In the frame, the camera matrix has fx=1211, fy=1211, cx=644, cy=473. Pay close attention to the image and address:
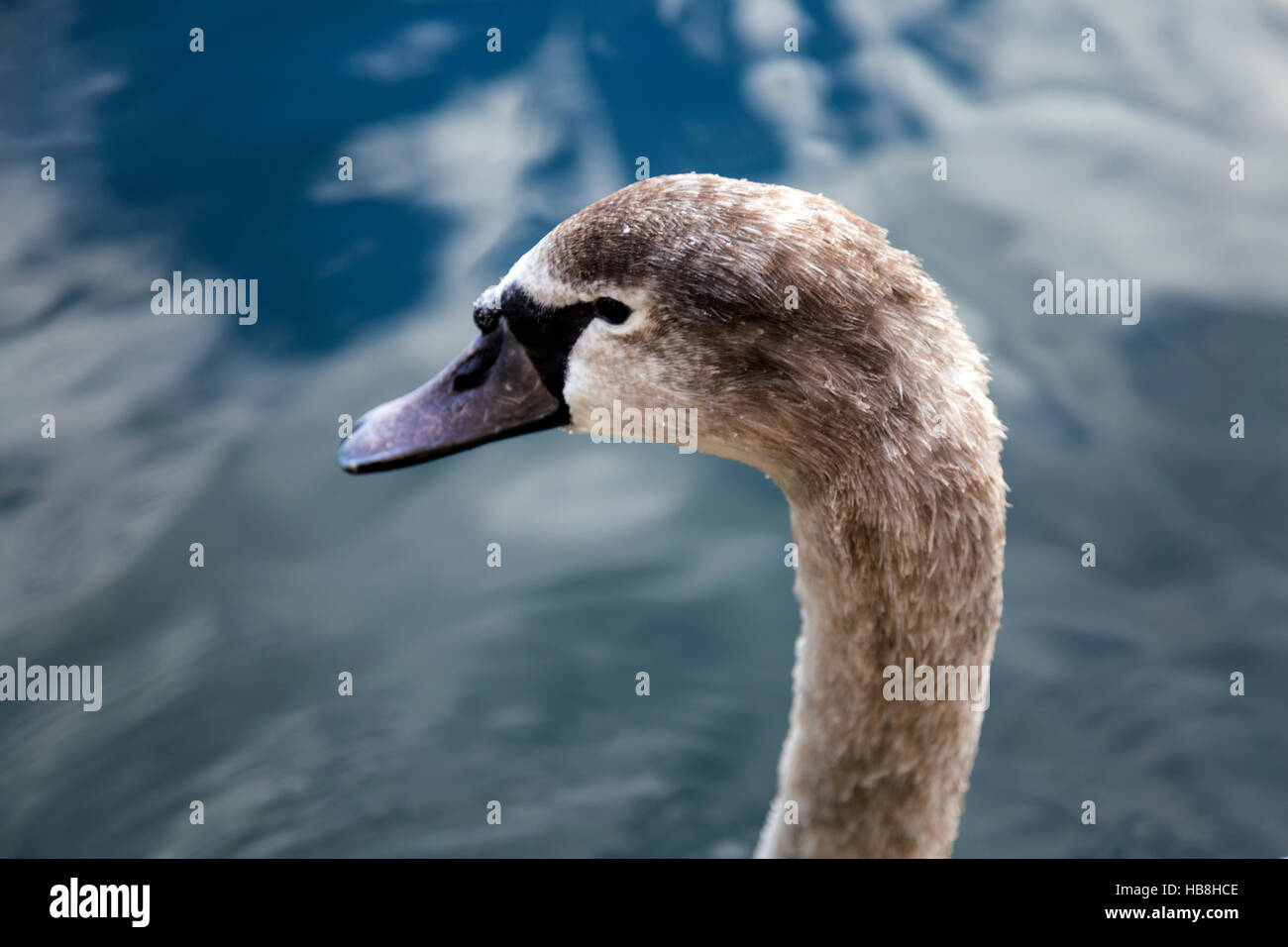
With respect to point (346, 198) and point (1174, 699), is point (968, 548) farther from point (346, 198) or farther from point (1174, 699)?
point (346, 198)

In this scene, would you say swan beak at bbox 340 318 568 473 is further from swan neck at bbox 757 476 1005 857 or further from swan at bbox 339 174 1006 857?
swan neck at bbox 757 476 1005 857

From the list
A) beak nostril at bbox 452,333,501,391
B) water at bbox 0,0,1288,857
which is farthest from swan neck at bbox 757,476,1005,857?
water at bbox 0,0,1288,857

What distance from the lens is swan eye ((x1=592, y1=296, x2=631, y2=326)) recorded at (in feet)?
10.7

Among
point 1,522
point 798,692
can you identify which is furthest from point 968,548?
point 1,522

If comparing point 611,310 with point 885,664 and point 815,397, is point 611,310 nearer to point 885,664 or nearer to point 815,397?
point 815,397

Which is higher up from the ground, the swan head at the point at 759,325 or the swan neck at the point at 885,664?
the swan head at the point at 759,325

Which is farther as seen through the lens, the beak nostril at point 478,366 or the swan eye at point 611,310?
the beak nostril at point 478,366

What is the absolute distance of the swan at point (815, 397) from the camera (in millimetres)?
3088

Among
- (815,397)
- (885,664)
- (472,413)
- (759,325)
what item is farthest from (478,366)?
(885,664)

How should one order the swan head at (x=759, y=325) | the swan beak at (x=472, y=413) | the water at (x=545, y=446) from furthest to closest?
the water at (x=545, y=446)
the swan beak at (x=472, y=413)
the swan head at (x=759, y=325)

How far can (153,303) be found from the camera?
7762mm

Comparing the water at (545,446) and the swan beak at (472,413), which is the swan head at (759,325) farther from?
the water at (545,446)

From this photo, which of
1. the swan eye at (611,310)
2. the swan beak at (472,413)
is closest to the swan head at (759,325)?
the swan eye at (611,310)

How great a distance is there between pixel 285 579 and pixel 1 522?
164 centimetres
